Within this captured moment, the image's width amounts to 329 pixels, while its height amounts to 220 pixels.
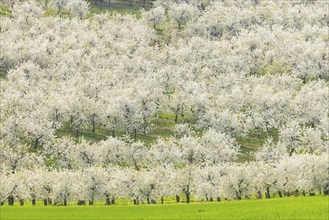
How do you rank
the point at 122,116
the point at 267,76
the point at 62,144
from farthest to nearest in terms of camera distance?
the point at 267,76 → the point at 122,116 → the point at 62,144

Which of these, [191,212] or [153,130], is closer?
[191,212]

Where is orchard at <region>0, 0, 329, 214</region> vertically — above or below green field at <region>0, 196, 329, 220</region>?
above

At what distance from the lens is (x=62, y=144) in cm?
12031

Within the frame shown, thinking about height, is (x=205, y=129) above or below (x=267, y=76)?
below

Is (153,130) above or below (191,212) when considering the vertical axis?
above

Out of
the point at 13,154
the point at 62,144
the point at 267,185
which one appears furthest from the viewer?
the point at 62,144

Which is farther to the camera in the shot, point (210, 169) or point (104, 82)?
point (104, 82)

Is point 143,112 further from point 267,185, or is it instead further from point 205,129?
point 267,185

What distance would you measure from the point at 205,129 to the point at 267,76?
5750 cm

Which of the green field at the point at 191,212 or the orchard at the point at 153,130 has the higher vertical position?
the orchard at the point at 153,130

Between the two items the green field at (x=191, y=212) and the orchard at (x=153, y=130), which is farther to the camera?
the orchard at (x=153, y=130)

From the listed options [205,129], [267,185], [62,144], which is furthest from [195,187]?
[205,129]

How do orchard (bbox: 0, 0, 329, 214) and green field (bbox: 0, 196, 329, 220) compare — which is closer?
green field (bbox: 0, 196, 329, 220)

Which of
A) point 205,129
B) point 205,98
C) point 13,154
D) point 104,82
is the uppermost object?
point 104,82
